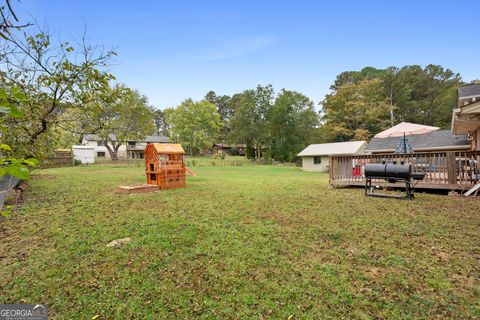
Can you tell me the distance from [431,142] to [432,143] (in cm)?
22

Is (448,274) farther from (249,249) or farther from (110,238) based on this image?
(110,238)

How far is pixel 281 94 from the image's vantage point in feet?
115

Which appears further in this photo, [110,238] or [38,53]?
[38,53]

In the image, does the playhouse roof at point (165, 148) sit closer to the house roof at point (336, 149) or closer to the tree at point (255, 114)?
Result: the house roof at point (336, 149)

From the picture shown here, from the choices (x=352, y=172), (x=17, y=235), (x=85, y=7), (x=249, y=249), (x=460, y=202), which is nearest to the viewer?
(x=249, y=249)

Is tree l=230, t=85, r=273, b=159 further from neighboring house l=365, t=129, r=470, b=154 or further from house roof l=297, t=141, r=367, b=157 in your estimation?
neighboring house l=365, t=129, r=470, b=154

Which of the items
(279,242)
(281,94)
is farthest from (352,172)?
(281,94)

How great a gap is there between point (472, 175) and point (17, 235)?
11534 mm

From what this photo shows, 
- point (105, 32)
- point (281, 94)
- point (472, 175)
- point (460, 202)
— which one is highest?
point (281, 94)

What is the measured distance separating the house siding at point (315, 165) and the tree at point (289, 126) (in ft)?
28.3

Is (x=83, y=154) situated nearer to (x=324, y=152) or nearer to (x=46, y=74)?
(x=324, y=152)

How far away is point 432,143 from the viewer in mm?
16625

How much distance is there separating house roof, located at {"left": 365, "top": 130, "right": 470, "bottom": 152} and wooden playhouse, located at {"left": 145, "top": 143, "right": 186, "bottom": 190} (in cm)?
1703

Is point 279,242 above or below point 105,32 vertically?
below
